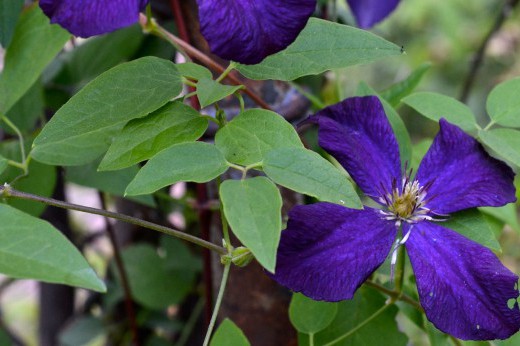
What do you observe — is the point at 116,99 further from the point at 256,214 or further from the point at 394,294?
the point at 394,294

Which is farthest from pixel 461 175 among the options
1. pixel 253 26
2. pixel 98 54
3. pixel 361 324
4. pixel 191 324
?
pixel 191 324

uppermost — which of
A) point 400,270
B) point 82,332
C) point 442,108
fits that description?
point 442,108

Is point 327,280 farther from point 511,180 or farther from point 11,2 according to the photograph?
point 11,2

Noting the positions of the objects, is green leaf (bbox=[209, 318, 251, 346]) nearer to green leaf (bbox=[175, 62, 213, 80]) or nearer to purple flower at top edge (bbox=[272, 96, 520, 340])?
purple flower at top edge (bbox=[272, 96, 520, 340])

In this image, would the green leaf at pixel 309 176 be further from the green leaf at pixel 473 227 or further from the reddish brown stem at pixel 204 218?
the reddish brown stem at pixel 204 218

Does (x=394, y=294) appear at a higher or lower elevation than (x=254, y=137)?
lower

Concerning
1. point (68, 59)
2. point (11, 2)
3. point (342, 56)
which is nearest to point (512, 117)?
point (342, 56)
